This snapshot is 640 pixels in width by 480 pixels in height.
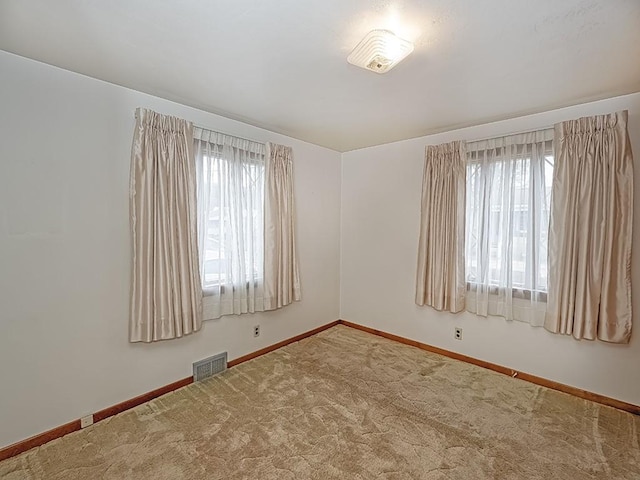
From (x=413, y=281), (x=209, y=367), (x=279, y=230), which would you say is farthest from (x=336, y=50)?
(x=209, y=367)

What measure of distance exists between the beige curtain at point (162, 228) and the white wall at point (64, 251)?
0.10 m

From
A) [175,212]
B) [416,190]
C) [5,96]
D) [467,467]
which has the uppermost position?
[5,96]

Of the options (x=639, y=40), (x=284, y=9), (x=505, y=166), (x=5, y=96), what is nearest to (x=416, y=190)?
(x=505, y=166)

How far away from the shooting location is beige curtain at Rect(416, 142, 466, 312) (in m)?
3.04

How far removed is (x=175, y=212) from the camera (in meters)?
2.43

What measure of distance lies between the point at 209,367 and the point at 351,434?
1435 millimetres

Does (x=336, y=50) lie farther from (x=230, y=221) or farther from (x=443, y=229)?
(x=443, y=229)

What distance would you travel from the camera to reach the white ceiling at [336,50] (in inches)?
55.3

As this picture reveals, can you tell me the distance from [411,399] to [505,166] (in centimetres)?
218

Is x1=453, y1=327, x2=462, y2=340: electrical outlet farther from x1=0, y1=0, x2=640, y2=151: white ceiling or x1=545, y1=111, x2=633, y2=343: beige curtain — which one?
x1=0, y1=0, x2=640, y2=151: white ceiling

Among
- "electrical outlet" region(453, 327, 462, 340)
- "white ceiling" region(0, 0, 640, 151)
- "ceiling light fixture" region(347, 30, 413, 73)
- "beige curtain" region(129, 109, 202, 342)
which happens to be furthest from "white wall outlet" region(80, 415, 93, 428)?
"electrical outlet" region(453, 327, 462, 340)

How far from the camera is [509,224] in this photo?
108 inches

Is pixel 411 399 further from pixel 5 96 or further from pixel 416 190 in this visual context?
pixel 5 96

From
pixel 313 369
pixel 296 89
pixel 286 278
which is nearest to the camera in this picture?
pixel 296 89
